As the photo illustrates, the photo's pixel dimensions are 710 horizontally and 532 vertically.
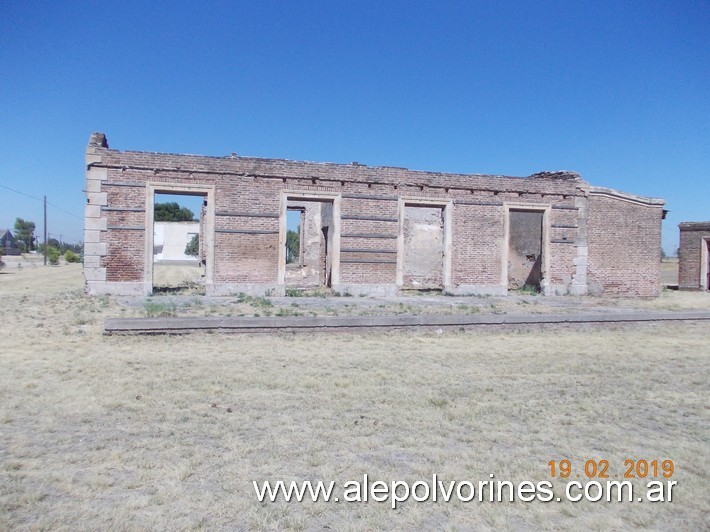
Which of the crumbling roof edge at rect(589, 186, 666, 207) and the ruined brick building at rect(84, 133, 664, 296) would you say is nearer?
the ruined brick building at rect(84, 133, 664, 296)

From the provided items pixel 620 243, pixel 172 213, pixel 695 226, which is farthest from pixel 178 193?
pixel 172 213

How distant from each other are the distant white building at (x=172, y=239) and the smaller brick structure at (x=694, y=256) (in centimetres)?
4487

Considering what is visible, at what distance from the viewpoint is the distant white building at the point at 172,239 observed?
56.0m

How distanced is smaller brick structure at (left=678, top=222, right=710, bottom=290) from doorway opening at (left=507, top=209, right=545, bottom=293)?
837 cm

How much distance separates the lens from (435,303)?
44.1ft

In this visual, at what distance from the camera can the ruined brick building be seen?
46.1 ft

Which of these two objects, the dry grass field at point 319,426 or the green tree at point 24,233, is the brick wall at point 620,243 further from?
the green tree at point 24,233

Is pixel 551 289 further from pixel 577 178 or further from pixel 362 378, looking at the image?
pixel 362 378

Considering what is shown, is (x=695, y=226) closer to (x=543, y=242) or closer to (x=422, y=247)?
(x=543, y=242)

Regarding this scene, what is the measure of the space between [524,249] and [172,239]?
43.4 m

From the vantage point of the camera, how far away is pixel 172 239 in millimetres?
56156

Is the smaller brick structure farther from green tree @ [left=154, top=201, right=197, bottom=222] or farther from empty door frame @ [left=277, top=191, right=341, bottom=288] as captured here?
green tree @ [left=154, top=201, right=197, bottom=222]

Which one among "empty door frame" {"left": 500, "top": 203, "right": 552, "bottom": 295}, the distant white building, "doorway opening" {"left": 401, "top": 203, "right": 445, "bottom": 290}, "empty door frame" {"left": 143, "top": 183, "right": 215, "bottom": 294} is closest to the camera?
"empty door frame" {"left": 143, "top": 183, "right": 215, "bottom": 294}

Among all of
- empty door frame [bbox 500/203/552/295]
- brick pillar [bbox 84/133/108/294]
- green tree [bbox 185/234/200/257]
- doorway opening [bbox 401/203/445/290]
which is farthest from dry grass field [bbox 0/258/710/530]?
green tree [bbox 185/234/200/257]
